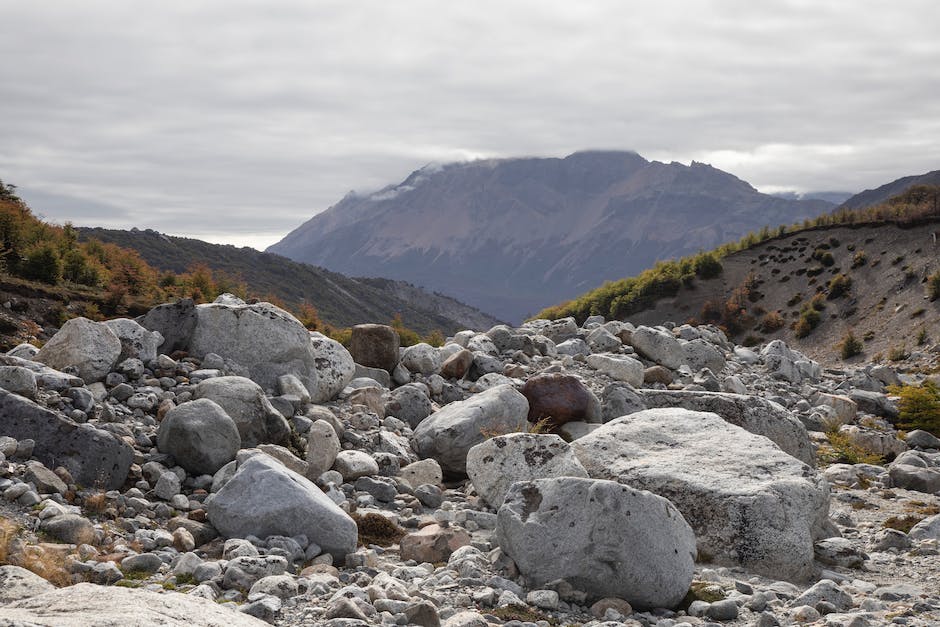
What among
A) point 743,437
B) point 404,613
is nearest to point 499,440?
point 743,437

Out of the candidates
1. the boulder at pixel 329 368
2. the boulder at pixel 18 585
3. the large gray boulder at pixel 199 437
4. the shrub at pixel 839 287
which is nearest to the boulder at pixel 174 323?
the boulder at pixel 329 368

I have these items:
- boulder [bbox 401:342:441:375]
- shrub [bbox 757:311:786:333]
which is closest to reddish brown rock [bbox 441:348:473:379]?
boulder [bbox 401:342:441:375]

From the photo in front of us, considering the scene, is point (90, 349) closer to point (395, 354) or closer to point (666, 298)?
point (395, 354)

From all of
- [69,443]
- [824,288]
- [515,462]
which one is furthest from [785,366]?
[824,288]

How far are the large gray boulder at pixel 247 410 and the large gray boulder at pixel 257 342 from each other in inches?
→ 79.9

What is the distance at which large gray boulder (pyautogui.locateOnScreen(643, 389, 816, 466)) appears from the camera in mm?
13031

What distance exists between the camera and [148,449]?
959 centimetres

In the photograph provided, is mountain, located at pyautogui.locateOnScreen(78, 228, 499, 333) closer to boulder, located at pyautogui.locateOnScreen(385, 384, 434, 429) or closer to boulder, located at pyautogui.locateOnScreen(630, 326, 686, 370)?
boulder, located at pyautogui.locateOnScreen(630, 326, 686, 370)

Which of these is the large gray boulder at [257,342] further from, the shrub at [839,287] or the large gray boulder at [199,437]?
the shrub at [839,287]

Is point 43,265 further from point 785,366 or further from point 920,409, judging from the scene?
point 785,366

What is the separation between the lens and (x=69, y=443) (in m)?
8.50

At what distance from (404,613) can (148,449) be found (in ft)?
17.1

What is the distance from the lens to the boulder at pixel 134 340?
1178 cm

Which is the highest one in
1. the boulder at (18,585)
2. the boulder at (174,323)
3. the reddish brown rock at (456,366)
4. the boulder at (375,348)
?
the boulder at (174,323)
